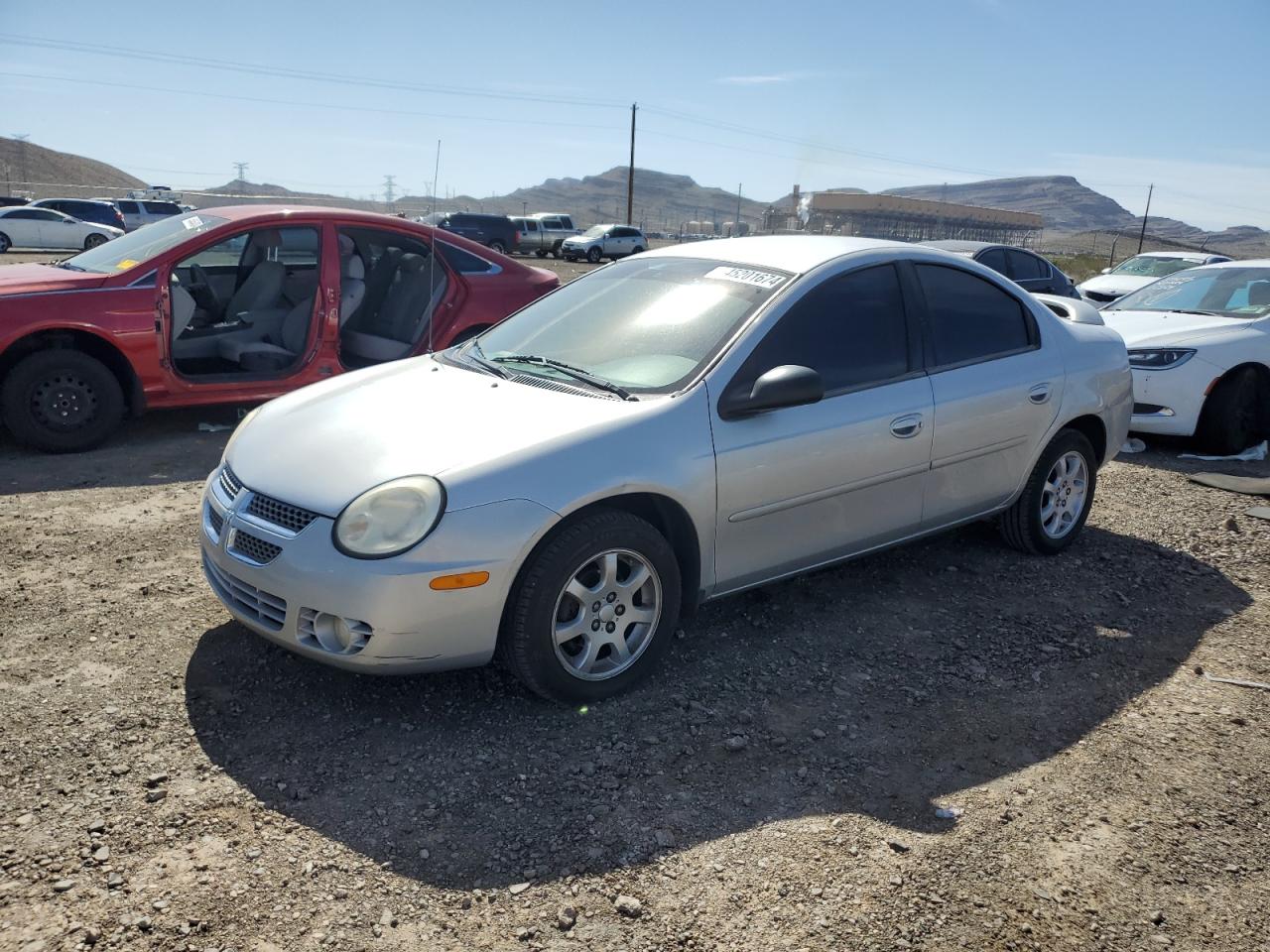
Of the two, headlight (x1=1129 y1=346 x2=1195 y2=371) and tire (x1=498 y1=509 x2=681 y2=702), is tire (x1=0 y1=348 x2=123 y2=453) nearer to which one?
tire (x1=498 y1=509 x2=681 y2=702)

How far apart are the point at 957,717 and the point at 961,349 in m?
1.79

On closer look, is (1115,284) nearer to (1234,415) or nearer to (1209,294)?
(1209,294)

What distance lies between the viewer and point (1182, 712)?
147 inches

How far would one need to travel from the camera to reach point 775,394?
12.0ft

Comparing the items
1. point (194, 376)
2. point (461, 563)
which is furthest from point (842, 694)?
point (194, 376)

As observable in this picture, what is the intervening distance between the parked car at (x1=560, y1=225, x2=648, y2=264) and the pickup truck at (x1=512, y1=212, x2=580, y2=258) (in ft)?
3.68

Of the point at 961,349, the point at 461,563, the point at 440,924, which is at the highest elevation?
the point at 961,349

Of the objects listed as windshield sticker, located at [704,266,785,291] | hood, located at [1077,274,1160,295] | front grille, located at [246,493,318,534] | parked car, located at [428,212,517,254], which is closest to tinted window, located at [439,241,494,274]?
windshield sticker, located at [704,266,785,291]

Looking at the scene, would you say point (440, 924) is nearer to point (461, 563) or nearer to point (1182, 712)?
point (461, 563)

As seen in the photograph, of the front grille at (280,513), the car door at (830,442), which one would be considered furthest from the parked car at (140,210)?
the car door at (830,442)

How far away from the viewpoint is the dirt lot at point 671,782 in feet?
8.29

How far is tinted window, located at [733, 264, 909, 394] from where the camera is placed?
3934 millimetres

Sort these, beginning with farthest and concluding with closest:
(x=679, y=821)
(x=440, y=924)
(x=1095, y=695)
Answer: (x=1095, y=695) < (x=679, y=821) < (x=440, y=924)

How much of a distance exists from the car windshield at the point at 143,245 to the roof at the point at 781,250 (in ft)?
12.2
